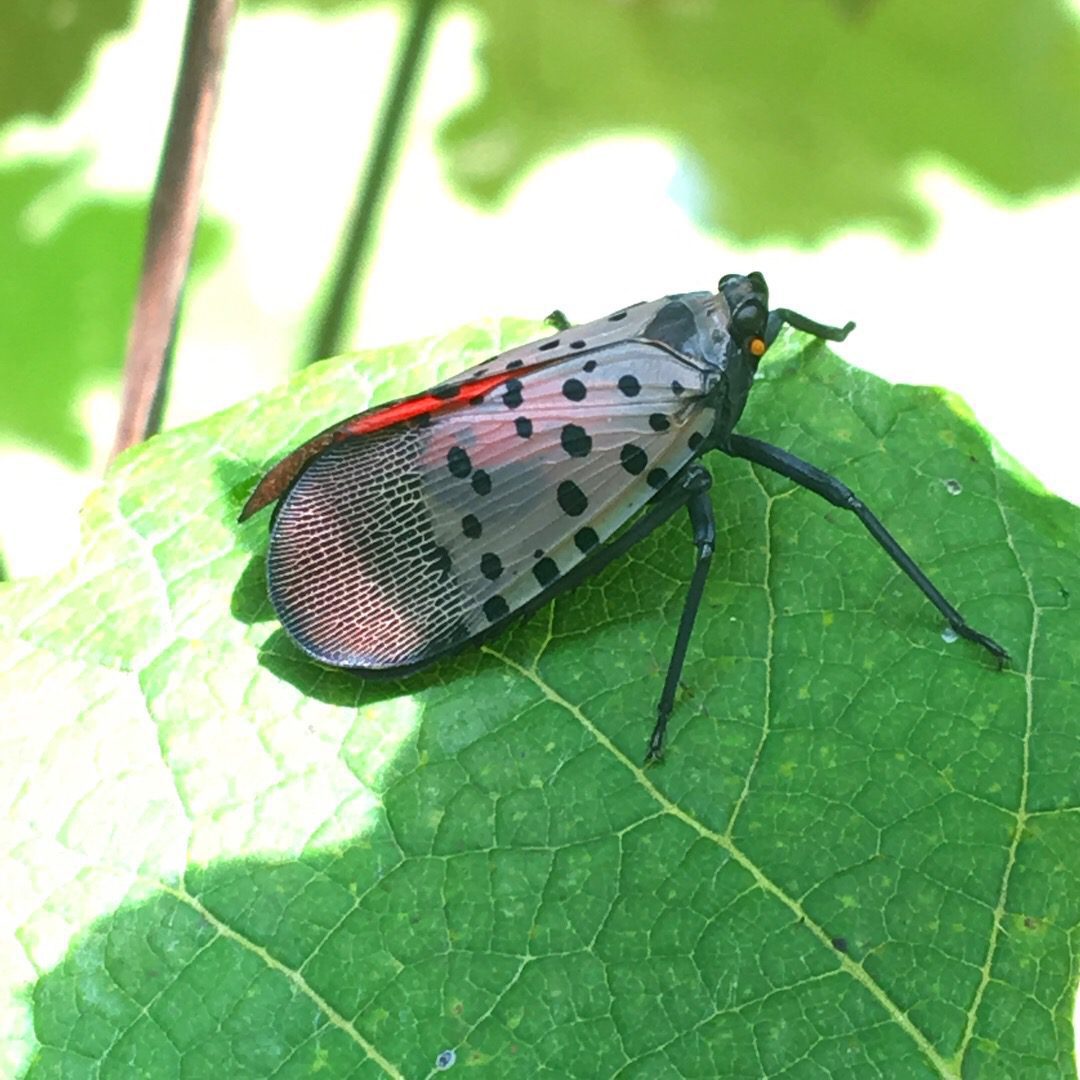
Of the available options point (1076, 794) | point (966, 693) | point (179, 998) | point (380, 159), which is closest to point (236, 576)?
point (179, 998)

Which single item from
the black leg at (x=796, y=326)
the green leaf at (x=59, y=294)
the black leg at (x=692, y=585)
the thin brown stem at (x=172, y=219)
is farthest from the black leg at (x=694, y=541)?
the green leaf at (x=59, y=294)

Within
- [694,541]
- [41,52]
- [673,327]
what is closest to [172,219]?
[673,327]

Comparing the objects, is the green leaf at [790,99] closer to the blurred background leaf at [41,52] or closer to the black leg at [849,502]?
the blurred background leaf at [41,52]

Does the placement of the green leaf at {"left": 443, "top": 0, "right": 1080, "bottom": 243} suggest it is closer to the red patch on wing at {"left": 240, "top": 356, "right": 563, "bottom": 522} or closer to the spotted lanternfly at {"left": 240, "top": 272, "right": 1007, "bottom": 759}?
the spotted lanternfly at {"left": 240, "top": 272, "right": 1007, "bottom": 759}

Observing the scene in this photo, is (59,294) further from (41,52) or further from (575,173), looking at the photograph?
(575,173)

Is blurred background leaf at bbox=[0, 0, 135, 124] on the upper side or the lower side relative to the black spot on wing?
lower

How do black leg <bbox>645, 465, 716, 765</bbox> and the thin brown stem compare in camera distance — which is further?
the thin brown stem

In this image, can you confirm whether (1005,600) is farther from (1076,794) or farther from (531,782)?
(531,782)

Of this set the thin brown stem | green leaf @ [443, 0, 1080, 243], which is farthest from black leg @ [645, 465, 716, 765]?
green leaf @ [443, 0, 1080, 243]
